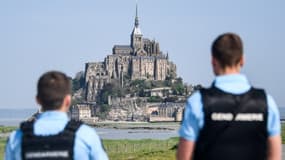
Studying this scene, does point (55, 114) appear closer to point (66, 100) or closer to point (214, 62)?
point (66, 100)

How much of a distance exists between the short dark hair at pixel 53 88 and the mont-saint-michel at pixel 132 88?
547 feet

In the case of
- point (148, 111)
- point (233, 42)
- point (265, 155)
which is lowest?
point (148, 111)

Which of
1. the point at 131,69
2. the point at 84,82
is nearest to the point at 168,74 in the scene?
the point at 131,69

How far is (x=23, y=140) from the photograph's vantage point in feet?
17.1

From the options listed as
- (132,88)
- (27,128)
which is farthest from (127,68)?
(27,128)

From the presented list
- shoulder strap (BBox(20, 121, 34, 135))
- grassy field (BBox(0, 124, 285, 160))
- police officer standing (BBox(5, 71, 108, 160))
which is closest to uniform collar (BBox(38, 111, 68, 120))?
police officer standing (BBox(5, 71, 108, 160))

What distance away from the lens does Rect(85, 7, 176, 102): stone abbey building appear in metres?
189

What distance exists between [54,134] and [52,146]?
88 mm

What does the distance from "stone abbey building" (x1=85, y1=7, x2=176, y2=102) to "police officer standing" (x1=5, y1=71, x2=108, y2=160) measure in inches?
7117

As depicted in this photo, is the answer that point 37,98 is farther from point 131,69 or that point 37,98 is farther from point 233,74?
point 131,69

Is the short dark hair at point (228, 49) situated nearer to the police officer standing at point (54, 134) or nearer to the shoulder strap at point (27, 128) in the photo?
the police officer standing at point (54, 134)

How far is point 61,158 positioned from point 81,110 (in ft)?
563

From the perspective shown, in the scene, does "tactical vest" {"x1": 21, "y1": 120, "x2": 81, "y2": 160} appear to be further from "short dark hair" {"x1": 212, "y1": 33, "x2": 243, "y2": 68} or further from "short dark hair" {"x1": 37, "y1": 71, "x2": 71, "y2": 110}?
"short dark hair" {"x1": 212, "y1": 33, "x2": 243, "y2": 68}

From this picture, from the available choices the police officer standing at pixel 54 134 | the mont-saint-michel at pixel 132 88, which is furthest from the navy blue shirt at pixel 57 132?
the mont-saint-michel at pixel 132 88
